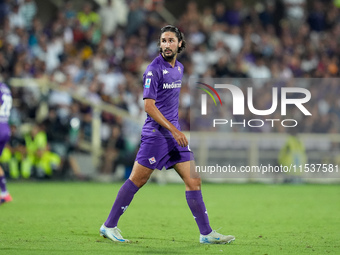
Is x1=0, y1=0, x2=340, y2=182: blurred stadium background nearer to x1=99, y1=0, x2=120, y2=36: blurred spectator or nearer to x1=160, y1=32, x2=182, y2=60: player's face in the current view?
x1=99, y1=0, x2=120, y2=36: blurred spectator

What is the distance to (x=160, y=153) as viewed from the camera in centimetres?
768

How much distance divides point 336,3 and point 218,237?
727 inches

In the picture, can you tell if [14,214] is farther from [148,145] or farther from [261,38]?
[261,38]

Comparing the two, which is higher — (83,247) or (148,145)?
(148,145)

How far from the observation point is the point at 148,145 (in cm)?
773

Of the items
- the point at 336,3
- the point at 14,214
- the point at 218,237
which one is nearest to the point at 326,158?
the point at 336,3

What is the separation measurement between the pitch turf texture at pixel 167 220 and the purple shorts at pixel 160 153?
35.8 inches

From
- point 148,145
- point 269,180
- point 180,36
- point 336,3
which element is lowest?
point 269,180

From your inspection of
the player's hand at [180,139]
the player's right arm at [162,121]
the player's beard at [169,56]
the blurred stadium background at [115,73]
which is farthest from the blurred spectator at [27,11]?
the player's hand at [180,139]

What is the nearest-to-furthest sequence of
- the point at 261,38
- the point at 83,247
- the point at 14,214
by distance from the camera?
the point at 83,247 → the point at 14,214 → the point at 261,38

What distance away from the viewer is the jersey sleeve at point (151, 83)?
Result: 752 cm

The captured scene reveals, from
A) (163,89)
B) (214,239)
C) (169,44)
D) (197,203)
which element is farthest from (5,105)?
(214,239)

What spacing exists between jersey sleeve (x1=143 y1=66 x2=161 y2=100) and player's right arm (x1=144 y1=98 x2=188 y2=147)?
55 mm

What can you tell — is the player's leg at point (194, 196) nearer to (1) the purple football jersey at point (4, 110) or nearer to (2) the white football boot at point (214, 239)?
(2) the white football boot at point (214, 239)
